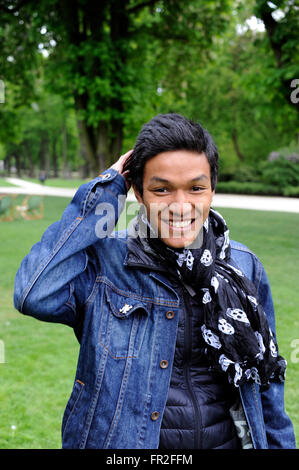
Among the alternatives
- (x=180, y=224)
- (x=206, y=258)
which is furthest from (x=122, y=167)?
(x=206, y=258)

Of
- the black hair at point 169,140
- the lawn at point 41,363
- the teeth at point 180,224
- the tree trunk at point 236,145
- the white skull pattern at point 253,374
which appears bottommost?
the lawn at point 41,363

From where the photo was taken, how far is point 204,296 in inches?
63.0

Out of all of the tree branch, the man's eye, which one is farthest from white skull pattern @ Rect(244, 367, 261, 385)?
the tree branch

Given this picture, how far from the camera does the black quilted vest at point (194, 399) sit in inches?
60.5

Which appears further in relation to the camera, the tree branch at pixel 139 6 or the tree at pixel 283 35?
the tree branch at pixel 139 6

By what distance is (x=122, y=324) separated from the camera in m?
1.56

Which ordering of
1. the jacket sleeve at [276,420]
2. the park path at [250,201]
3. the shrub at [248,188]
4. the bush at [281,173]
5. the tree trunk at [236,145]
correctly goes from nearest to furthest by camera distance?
the jacket sleeve at [276,420], the park path at [250,201], the bush at [281,173], the shrub at [248,188], the tree trunk at [236,145]

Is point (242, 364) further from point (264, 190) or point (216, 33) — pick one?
point (264, 190)

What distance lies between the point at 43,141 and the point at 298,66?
5131 cm

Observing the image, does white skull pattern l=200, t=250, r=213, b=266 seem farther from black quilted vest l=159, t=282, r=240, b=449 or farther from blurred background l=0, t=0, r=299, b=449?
blurred background l=0, t=0, r=299, b=449

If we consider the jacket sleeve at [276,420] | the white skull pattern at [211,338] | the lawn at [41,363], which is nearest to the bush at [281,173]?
the lawn at [41,363]

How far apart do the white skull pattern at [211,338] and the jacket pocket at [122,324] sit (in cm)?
20

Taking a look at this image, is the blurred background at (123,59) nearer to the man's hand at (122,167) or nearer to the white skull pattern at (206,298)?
the man's hand at (122,167)

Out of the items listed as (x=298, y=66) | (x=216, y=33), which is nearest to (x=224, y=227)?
(x=298, y=66)
